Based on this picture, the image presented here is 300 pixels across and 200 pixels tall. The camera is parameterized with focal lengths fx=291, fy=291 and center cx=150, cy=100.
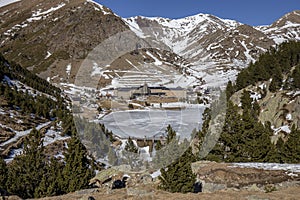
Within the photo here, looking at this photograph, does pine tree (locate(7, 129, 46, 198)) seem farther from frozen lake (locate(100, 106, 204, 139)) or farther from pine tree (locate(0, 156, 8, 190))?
frozen lake (locate(100, 106, 204, 139))

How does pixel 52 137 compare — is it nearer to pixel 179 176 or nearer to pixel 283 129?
pixel 283 129

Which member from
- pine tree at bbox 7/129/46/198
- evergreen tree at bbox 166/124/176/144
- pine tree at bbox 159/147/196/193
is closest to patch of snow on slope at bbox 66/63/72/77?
pine tree at bbox 7/129/46/198

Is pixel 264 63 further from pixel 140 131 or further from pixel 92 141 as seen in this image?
pixel 140 131

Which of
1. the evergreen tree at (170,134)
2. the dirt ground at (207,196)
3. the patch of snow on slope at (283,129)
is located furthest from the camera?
the patch of snow on slope at (283,129)

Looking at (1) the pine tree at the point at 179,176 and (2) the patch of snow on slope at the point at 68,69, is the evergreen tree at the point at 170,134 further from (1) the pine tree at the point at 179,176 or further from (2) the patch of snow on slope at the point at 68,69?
(2) the patch of snow on slope at the point at 68,69

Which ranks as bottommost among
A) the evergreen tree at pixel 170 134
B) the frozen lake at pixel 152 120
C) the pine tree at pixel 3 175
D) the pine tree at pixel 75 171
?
the pine tree at pixel 3 175

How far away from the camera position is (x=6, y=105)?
188 ft

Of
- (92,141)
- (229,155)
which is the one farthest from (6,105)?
(229,155)

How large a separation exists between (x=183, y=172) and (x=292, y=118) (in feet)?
86.0

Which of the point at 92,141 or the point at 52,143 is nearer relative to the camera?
the point at 92,141

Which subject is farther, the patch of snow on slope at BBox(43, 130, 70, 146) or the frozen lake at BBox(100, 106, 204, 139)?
the patch of snow on slope at BBox(43, 130, 70, 146)

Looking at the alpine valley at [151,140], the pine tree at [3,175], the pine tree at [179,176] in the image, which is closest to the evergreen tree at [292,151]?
the alpine valley at [151,140]

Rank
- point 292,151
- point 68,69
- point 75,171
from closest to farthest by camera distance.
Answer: point 75,171
point 292,151
point 68,69

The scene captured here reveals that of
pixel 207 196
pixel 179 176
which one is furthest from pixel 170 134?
pixel 207 196
